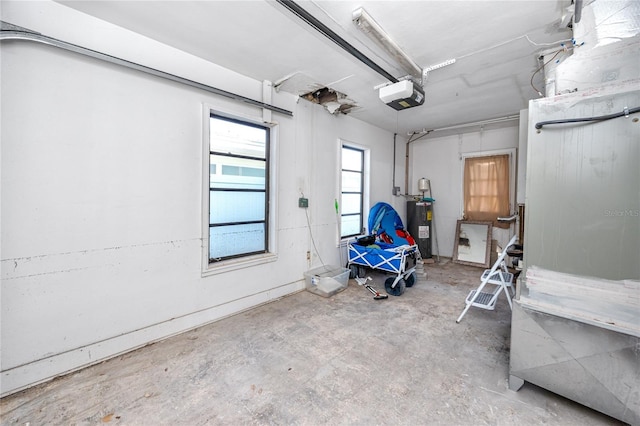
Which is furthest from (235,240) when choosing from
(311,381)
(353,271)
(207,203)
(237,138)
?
(353,271)

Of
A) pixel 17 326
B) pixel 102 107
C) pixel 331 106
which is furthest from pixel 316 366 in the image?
pixel 331 106

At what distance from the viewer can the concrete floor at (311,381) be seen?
1.58m

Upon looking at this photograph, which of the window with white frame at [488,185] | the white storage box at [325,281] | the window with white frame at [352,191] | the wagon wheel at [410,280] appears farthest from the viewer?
the window with white frame at [488,185]

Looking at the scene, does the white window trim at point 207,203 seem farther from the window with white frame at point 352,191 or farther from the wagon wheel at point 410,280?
the wagon wheel at point 410,280

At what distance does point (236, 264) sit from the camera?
2979mm

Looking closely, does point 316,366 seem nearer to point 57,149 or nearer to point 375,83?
point 57,149

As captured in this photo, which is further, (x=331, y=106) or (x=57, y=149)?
(x=331, y=106)

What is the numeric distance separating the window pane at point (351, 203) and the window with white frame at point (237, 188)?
5.67ft

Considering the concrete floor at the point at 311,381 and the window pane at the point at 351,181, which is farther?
the window pane at the point at 351,181

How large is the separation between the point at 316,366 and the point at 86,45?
10.3 ft

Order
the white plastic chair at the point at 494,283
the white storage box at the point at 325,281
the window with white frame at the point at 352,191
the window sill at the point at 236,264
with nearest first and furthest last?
the white plastic chair at the point at 494,283 → the window sill at the point at 236,264 → the white storage box at the point at 325,281 → the window with white frame at the point at 352,191

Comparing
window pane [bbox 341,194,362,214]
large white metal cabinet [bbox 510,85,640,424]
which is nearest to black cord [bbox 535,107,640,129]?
large white metal cabinet [bbox 510,85,640,424]

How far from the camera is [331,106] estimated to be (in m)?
3.85

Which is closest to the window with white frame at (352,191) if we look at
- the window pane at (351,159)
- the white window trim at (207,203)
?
the window pane at (351,159)
